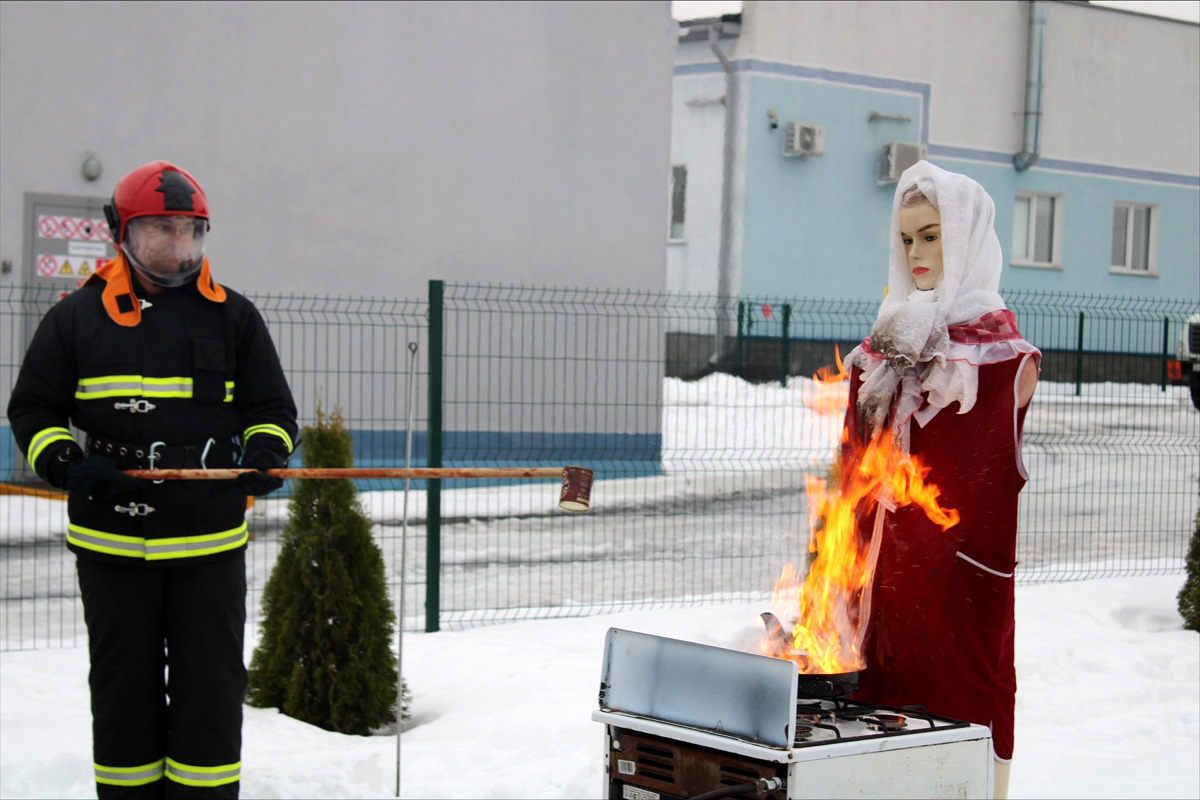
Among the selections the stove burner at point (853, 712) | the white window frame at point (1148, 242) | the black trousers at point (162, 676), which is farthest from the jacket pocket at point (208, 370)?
the white window frame at point (1148, 242)

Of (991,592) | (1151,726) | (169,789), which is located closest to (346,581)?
(169,789)

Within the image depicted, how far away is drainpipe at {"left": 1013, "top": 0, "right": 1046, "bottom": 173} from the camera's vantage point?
71.9 ft

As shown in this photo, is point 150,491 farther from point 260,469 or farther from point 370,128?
point 370,128

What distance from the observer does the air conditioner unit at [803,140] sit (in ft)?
65.0

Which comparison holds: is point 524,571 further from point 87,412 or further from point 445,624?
point 87,412

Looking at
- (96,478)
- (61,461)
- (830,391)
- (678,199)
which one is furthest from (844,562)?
(678,199)

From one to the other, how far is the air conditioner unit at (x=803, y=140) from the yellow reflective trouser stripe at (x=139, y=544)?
57.3 ft

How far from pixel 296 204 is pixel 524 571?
4921mm

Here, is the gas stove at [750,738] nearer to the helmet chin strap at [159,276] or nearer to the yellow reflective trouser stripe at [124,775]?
the yellow reflective trouser stripe at [124,775]

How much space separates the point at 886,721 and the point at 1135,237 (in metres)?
24.2

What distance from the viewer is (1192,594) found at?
7121mm

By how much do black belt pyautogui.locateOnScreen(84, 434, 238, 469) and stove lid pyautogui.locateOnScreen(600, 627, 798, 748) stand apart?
139cm

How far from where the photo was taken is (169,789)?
352 centimetres

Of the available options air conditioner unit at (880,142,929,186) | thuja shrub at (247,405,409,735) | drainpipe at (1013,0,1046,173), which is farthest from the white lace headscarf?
drainpipe at (1013,0,1046,173)
